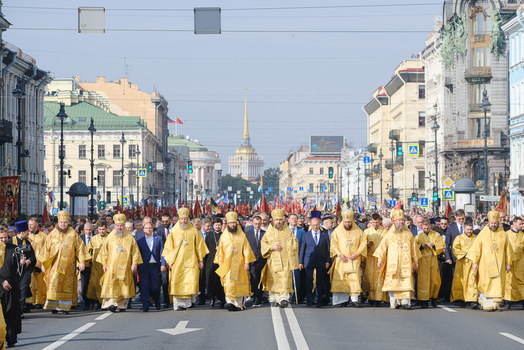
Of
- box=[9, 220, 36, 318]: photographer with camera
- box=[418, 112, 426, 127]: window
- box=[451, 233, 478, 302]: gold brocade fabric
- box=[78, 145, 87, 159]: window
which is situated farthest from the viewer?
box=[78, 145, 87, 159]: window


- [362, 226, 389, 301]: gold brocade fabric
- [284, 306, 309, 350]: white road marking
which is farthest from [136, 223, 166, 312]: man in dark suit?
[362, 226, 389, 301]: gold brocade fabric

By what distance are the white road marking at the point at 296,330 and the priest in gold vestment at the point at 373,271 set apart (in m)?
1.68

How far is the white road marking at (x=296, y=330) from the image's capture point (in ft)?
41.5

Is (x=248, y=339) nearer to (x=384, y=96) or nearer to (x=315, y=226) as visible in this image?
(x=315, y=226)

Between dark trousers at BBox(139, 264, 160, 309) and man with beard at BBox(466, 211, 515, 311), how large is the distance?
560 cm

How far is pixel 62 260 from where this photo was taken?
17984 millimetres

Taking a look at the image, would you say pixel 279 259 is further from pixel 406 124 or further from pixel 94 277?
pixel 406 124

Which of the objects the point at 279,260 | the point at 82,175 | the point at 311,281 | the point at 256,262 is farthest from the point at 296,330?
the point at 82,175

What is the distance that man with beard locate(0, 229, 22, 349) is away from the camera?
12.9 m

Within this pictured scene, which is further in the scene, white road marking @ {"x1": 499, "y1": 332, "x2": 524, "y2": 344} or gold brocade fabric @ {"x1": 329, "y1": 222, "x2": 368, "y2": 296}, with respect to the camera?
gold brocade fabric @ {"x1": 329, "y1": 222, "x2": 368, "y2": 296}

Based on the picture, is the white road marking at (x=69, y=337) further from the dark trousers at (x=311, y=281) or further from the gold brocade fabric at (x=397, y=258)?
the gold brocade fabric at (x=397, y=258)

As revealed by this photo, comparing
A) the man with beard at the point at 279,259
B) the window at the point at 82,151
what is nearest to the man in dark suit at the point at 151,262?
the man with beard at the point at 279,259

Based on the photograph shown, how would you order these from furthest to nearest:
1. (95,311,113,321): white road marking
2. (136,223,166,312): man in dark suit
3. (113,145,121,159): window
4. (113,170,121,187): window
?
1. (113,170,121,187): window
2. (113,145,121,159): window
3. (136,223,166,312): man in dark suit
4. (95,311,113,321): white road marking

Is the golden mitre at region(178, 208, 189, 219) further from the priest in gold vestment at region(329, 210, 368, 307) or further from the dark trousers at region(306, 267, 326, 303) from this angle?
the priest in gold vestment at region(329, 210, 368, 307)
